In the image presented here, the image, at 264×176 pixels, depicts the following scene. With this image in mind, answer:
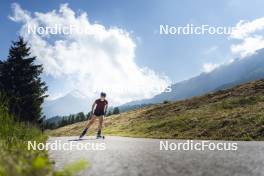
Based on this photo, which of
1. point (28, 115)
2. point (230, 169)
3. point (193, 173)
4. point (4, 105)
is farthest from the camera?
point (28, 115)

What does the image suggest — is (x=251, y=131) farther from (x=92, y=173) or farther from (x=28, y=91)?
(x=28, y=91)

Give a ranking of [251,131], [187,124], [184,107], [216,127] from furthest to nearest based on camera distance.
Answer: [184,107], [187,124], [216,127], [251,131]

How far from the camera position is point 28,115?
38531mm

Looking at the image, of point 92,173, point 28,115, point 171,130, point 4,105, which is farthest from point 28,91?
point 92,173

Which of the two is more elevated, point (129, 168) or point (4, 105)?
point (4, 105)

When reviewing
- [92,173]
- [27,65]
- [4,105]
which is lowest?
[92,173]

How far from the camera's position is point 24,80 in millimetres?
40250

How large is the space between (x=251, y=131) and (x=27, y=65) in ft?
93.3

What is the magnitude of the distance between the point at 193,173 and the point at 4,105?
440cm

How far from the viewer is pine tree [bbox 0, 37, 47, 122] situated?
128ft

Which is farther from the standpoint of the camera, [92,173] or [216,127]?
[216,127]

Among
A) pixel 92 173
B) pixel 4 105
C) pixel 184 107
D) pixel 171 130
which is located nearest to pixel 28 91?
pixel 171 130

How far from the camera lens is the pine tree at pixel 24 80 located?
38.9 metres

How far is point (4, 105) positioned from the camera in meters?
7.97
